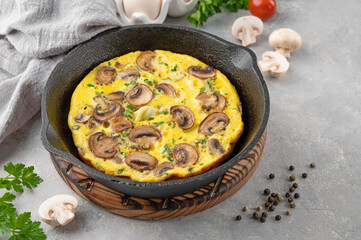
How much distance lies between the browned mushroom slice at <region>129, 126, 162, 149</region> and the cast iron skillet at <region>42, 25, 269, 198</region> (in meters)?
0.45

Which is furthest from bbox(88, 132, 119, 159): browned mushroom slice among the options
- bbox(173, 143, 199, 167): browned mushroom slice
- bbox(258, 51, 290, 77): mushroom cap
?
bbox(258, 51, 290, 77): mushroom cap

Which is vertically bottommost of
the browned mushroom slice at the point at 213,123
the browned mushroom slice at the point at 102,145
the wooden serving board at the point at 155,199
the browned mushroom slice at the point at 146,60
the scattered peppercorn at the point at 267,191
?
the scattered peppercorn at the point at 267,191

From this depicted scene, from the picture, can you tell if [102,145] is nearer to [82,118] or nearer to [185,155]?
[82,118]

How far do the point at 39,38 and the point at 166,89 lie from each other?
1312 millimetres

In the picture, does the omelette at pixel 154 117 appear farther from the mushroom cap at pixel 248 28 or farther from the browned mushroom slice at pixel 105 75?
the mushroom cap at pixel 248 28

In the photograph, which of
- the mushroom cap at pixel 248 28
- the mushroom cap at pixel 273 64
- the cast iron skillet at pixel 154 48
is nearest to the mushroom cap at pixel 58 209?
the cast iron skillet at pixel 154 48

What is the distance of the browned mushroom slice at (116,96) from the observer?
13.4 ft

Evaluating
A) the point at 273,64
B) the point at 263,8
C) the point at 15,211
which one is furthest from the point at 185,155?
the point at 263,8

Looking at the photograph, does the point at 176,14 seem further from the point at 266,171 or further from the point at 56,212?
the point at 56,212

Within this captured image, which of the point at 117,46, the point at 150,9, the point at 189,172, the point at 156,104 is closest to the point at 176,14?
the point at 150,9

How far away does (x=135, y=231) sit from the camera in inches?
143

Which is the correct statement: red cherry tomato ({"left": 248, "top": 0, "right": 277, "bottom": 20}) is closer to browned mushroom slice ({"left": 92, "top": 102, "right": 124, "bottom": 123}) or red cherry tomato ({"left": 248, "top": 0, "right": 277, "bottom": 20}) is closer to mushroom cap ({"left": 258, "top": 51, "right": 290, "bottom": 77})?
mushroom cap ({"left": 258, "top": 51, "right": 290, "bottom": 77})

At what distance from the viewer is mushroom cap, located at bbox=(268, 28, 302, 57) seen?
4.99 meters

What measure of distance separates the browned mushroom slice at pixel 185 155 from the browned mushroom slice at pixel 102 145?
50cm
